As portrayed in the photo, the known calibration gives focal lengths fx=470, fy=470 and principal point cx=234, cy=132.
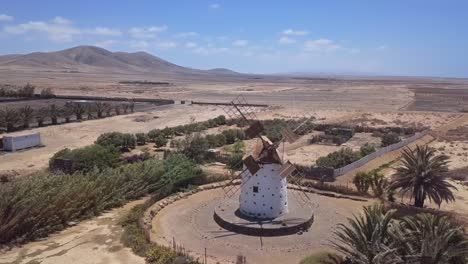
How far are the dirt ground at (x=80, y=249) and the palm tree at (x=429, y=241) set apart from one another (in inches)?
414

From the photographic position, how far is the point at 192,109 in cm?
8744

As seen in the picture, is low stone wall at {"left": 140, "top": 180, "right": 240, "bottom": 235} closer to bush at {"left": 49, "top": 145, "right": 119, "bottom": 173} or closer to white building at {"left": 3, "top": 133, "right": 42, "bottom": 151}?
bush at {"left": 49, "top": 145, "right": 119, "bottom": 173}

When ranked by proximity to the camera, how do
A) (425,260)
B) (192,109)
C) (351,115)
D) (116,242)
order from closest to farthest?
(425,260) < (116,242) < (351,115) < (192,109)

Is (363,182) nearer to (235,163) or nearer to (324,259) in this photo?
(235,163)

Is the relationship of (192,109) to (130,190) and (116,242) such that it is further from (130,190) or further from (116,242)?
(116,242)

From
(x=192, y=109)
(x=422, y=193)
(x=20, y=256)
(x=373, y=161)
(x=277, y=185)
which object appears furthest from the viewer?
(x=192, y=109)

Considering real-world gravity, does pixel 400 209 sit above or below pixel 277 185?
below

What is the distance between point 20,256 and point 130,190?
9125 millimetres

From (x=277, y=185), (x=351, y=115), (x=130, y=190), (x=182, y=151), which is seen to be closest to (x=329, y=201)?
(x=277, y=185)

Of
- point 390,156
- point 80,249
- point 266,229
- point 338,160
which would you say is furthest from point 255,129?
point 390,156

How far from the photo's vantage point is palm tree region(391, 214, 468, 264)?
15.2 meters

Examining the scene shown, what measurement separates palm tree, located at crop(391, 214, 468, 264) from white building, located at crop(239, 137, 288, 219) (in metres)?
7.17

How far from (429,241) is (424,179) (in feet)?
34.9

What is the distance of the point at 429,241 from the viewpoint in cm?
1586
